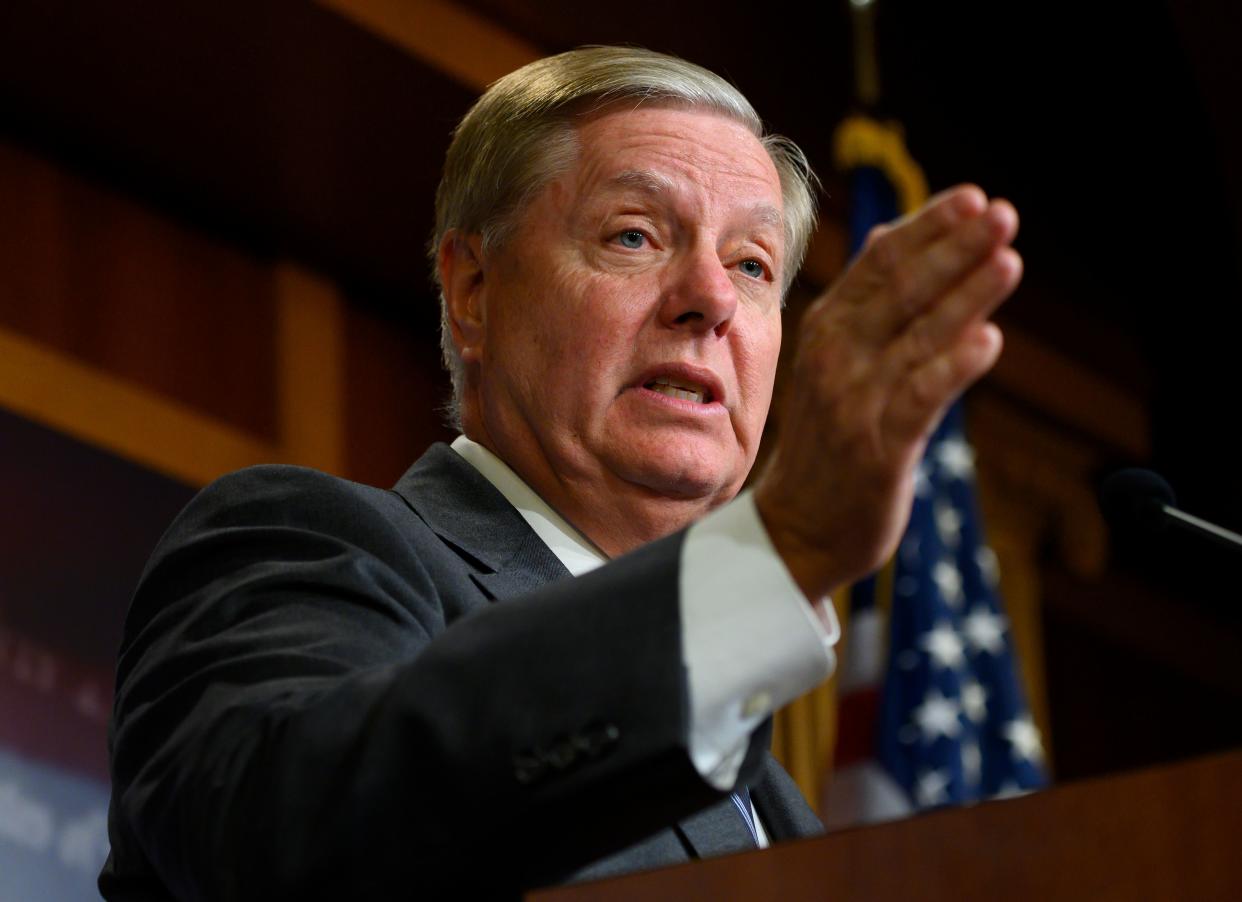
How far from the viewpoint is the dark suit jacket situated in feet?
3.89

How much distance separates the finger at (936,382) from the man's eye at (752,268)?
1160 mm

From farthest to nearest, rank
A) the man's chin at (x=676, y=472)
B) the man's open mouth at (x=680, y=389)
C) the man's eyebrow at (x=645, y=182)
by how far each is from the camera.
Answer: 1. the man's eyebrow at (x=645, y=182)
2. the man's open mouth at (x=680, y=389)
3. the man's chin at (x=676, y=472)

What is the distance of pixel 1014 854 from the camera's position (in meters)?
1.09

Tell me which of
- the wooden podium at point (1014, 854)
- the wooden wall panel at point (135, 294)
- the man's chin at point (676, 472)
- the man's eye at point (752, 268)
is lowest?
the wooden wall panel at point (135, 294)

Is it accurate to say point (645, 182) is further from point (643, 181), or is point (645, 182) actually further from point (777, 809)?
point (777, 809)

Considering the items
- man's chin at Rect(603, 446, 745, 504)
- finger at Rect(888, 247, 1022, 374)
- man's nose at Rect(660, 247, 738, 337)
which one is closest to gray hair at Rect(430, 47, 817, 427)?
man's nose at Rect(660, 247, 738, 337)

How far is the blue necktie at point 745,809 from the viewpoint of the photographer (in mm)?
1695

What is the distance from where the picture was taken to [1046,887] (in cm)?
109

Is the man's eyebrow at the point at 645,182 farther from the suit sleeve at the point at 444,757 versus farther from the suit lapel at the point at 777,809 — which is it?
the suit sleeve at the point at 444,757

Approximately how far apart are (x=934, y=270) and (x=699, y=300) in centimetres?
99

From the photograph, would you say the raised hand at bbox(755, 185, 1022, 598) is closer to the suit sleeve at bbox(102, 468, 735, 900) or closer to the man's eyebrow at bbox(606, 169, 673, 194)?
the suit sleeve at bbox(102, 468, 735, 900)

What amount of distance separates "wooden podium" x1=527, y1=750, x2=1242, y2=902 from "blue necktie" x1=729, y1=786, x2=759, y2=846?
0.56 m

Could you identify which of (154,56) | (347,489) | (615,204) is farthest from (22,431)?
(347,489)

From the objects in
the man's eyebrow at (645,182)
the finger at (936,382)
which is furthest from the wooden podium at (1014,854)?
the man's eyebrow at (645,182)
